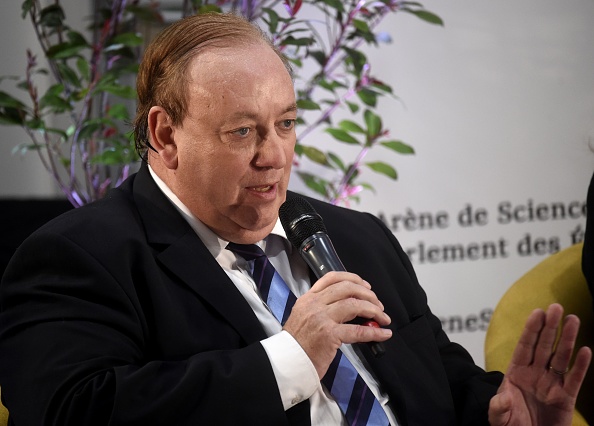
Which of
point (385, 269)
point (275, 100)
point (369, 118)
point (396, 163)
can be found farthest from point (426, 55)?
point (275, 100)

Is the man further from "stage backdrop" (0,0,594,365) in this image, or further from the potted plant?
"stage backdrop" (0,0,594,365)

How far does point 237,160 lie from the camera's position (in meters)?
1.62

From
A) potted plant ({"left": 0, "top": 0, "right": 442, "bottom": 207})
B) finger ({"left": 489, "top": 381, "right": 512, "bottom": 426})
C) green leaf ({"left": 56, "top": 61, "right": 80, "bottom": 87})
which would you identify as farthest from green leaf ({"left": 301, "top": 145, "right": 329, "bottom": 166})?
finger ({"left": 489, "top": 381, "right": 512, "bottom": 426})

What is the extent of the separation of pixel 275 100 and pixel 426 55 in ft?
7.40

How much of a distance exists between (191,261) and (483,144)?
246cm

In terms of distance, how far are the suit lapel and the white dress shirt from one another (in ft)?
0.11

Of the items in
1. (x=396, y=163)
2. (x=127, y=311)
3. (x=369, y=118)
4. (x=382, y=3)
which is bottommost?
(x=396, y=163)

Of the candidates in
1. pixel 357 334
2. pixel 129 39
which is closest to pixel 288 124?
pixel 357 334

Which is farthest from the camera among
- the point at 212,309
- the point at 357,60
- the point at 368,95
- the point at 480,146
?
the point at 480,146

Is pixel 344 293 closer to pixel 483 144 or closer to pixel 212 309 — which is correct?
pixel 212 309

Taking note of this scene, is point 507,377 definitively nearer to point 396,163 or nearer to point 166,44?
point 166,44

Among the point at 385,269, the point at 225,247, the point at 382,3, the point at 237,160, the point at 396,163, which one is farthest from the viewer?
the point at 396,163

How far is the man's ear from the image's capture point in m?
1.69

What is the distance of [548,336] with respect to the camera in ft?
5.29
